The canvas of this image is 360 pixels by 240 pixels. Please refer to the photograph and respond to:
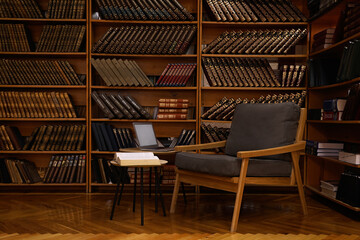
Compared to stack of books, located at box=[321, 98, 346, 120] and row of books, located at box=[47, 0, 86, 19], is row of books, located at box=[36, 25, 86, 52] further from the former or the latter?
stack of books, located at box=[321, 98, 346, 120]

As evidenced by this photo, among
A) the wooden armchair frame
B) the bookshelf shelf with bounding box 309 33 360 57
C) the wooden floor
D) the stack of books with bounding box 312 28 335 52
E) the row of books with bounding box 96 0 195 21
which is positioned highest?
the row of books with bounding box 96 0 195 21

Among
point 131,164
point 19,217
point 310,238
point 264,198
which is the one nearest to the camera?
point 310,238

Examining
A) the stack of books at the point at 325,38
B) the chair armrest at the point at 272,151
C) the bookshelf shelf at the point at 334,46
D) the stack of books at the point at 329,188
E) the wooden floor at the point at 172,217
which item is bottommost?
the wooden floor at the point at 172,217

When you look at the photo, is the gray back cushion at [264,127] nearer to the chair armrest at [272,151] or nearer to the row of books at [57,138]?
the chair armrest at [272,151]

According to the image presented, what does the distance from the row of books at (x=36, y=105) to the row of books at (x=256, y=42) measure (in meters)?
1.57

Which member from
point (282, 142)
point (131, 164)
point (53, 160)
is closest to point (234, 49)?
point (282, 142)

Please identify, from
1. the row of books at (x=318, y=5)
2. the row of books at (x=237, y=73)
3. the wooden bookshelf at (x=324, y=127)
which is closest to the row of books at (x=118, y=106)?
the row of books at (x=237, y=73)

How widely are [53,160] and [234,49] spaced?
2.20 meters

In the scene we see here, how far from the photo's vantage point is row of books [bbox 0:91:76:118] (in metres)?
3.98

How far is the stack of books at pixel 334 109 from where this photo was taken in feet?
10.7

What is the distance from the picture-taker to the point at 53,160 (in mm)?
3982

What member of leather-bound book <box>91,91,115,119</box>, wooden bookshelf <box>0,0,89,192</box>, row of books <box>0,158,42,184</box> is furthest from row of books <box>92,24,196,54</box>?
row of books <box>0,158,42,184</box>

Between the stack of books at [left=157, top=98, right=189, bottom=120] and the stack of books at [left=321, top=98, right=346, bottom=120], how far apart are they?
53.9 inches

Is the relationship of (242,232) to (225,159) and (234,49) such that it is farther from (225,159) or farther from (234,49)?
(234,49)
